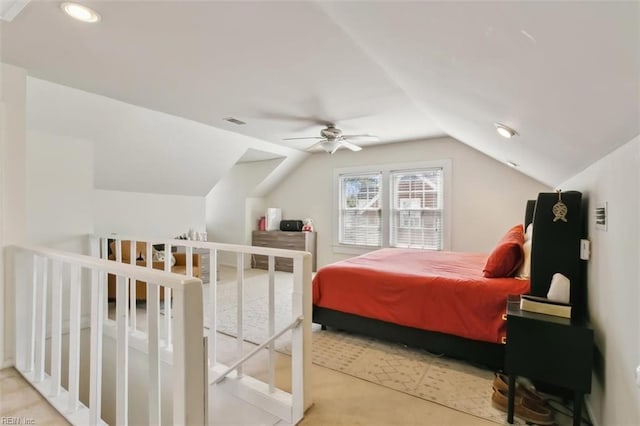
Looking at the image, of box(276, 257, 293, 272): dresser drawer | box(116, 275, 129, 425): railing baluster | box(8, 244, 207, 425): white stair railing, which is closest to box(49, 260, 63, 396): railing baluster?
box(8, 244, 207, 425): white stair railing

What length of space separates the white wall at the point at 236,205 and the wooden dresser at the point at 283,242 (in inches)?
13.1

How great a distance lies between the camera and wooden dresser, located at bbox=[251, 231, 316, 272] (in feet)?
20.1

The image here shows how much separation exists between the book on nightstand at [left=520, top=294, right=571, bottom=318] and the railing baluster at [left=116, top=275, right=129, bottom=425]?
7.22 ft

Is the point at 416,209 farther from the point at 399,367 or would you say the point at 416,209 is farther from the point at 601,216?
the point at 601,216

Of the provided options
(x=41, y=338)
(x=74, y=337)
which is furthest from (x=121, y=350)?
(x=41, y=338)

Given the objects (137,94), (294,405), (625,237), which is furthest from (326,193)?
(625,237)

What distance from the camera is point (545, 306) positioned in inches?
72.2

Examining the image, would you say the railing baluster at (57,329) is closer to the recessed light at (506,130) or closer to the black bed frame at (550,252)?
the black bed frame at (550,252)

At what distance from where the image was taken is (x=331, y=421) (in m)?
1.82

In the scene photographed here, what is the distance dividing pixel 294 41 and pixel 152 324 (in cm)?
192

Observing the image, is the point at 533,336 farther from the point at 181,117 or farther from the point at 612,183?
the point at 181,117

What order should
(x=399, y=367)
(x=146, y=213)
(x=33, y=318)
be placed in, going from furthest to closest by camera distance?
(x=146, y=213)
(x=399, y=367)
(x=33, y=318)

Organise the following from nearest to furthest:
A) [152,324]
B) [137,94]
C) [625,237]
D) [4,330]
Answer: [152,324], [625,237], [4,330], [137,94]

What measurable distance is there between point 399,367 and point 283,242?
414 cm
